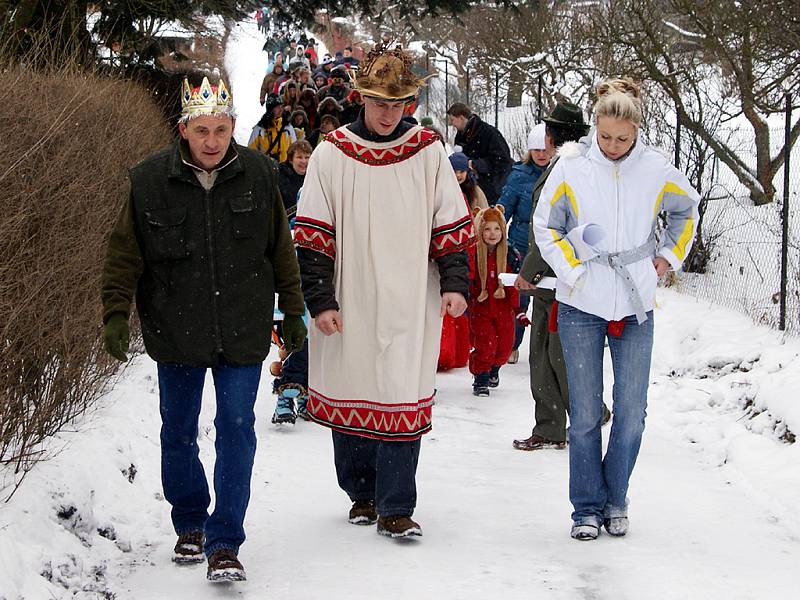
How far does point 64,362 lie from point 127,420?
30.7 inches

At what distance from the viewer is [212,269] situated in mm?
4426

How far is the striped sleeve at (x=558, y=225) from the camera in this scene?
5.09 meters

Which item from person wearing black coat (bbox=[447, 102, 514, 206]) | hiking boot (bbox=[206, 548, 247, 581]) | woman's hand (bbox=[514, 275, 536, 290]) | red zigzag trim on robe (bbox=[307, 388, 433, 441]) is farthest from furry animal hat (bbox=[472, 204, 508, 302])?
hiking boot (bbox=[206, 548, 247, 581])

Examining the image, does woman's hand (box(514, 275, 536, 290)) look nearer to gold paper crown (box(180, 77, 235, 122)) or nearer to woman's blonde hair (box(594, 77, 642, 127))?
woman's blonde hair (box(594, 77, 642, 127))

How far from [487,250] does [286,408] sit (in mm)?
2146

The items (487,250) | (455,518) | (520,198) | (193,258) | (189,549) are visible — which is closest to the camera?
(193,258)

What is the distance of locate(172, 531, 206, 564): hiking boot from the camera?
186 inches

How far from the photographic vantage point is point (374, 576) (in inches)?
184

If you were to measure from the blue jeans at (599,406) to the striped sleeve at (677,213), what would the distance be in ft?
0.99

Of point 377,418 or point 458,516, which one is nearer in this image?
point 377,418

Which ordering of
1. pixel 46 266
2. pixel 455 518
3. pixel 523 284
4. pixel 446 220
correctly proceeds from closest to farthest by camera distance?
pixel 446 220 → pixel 46 266 → pixel 455 518 → pixel 523 284

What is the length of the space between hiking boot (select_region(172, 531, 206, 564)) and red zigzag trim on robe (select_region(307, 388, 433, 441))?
2.63 feet

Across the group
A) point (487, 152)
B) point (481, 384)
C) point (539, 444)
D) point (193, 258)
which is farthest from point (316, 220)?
point (487, 152)

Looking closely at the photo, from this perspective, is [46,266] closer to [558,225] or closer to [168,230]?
[168,230]
